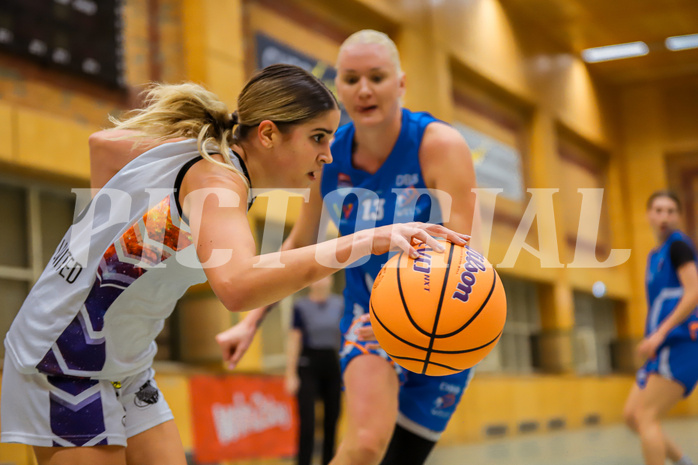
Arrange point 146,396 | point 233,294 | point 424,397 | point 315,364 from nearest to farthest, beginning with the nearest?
point 233,294, point 146,396, point 424,397, point 315,364

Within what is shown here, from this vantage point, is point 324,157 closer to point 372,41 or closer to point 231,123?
point 231,123

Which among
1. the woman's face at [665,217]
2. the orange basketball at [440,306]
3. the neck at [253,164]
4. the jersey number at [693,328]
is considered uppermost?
the neck at [253,164]

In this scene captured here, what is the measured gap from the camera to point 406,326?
8.02 feet

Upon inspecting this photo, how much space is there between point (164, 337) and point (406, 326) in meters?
7.49

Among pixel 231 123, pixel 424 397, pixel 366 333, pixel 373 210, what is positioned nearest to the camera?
pixel 231 123

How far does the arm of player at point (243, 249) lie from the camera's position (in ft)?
6.57

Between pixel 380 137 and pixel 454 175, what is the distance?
45 cm

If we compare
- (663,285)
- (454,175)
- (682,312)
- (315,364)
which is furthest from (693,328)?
(315,364)

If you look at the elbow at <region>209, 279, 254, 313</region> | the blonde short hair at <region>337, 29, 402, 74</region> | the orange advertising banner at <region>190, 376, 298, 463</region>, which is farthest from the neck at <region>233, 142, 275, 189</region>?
the orange advertising banner at <region>190, 376, 298, 463</region>

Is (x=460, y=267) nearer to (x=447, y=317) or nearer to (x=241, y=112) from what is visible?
(x=447, y=317)

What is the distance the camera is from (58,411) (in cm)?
224

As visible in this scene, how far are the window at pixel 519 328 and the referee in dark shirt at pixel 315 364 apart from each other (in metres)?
10.4

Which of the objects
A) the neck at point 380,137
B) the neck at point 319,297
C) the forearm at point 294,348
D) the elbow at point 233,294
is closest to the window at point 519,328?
the neck at point 319,297

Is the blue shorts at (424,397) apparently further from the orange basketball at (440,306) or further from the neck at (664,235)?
the neck at (664,235)
